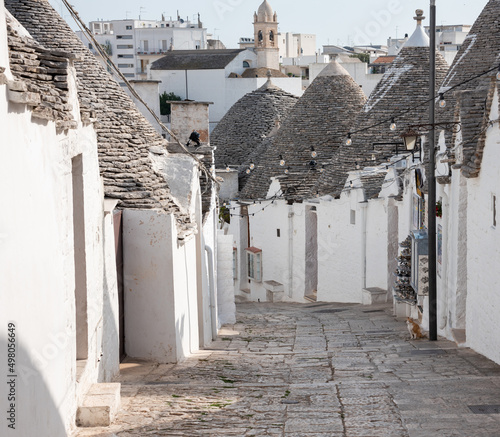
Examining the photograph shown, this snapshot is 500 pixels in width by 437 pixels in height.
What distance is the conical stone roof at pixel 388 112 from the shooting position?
929 inches

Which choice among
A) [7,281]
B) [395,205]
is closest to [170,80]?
[395,205]

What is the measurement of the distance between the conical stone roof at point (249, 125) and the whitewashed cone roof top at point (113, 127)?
1784 cm

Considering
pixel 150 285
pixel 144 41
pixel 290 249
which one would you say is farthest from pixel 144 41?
pixel 150 285

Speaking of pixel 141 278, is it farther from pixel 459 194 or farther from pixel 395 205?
pixel 395 205

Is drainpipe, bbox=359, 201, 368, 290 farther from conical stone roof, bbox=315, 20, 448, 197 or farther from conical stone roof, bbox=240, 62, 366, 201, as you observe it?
conical stone roof, bbox=240, 62, 366, 201

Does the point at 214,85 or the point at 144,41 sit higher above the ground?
the point at 144,41

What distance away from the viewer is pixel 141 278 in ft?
35.5

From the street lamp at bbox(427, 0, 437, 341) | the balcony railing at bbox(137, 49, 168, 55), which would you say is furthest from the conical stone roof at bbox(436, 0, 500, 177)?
the balcony railing at bbox(137, 49, 168, 55)

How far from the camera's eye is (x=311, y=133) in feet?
91.3

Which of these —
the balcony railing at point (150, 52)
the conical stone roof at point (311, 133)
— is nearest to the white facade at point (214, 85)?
the conical stone roof at point (311, 133)

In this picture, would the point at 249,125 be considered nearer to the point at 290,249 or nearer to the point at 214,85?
the point at 290,249

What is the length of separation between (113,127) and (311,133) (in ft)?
53.5

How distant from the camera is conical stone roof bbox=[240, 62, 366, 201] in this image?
1067 inches

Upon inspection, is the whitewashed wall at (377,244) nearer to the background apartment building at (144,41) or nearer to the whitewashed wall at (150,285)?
the whitewashed wall at (150,285)
